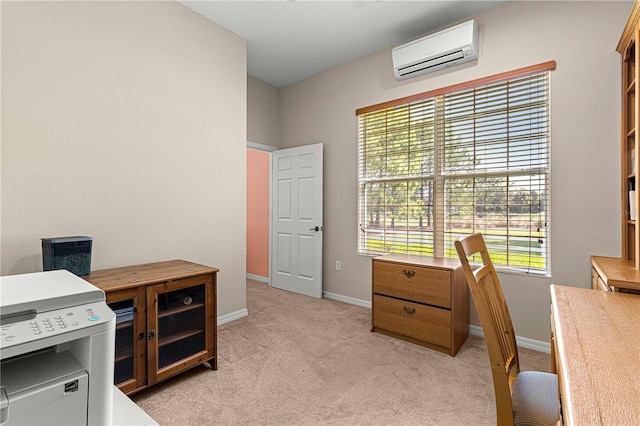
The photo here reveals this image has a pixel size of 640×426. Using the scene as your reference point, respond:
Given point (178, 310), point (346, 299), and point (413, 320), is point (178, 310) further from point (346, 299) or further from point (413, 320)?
point (346, 299)

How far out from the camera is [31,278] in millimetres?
956

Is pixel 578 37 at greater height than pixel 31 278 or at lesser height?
greater

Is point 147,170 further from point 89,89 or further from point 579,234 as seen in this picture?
point 579,234

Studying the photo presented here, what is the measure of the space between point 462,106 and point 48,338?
128 inches

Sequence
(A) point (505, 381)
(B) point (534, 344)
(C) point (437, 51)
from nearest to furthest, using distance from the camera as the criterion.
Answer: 1. (A) point (505, 381)
2. (B) point (534, 344)
3. (C) point (437, 51)

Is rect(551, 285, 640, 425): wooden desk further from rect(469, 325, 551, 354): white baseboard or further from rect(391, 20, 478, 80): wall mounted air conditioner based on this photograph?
rect(391, 20, 478, 80): wall mounted air conditioner

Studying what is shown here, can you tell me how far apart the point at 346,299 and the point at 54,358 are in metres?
3.23

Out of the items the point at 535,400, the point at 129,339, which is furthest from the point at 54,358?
the point at 535,400

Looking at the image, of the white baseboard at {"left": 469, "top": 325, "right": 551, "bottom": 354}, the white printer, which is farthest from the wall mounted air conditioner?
the white printer

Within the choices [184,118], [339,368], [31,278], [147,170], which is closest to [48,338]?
[31,278]

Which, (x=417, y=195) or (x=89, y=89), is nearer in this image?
(x=89, y=89)

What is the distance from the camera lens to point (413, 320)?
2.65 m

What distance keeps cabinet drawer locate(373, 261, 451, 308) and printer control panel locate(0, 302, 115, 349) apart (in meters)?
2.29

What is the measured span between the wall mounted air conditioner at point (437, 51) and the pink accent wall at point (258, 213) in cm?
254
